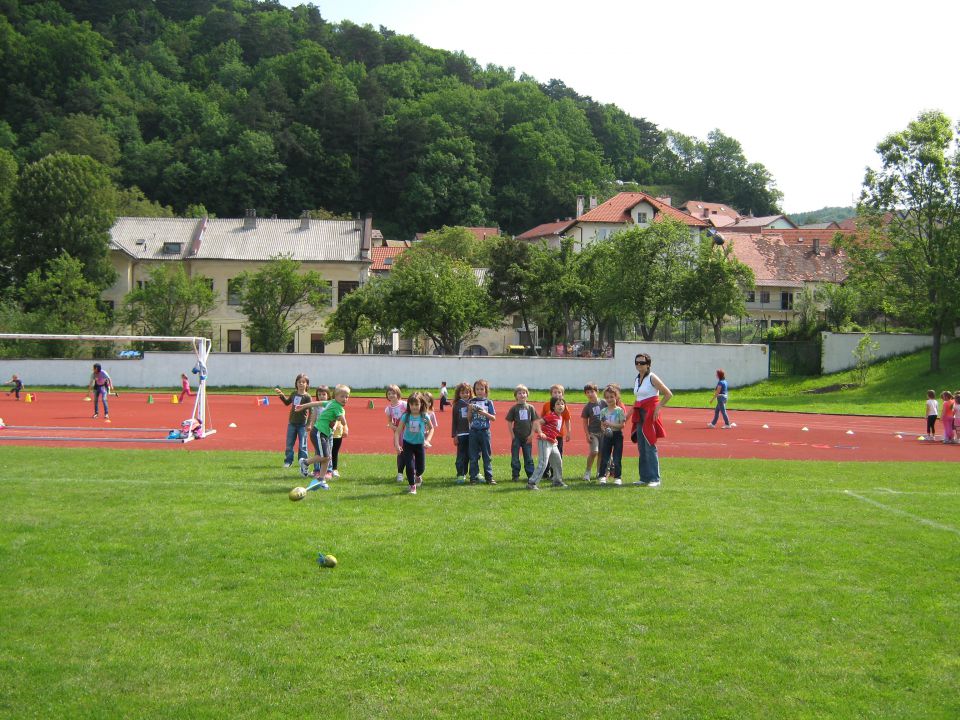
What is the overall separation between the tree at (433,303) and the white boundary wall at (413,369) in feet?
22.7

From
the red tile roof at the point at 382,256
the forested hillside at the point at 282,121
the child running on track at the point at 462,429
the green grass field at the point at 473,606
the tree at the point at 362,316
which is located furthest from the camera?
the forested hillside at the point at 282,121

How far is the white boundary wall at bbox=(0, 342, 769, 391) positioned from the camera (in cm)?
4694

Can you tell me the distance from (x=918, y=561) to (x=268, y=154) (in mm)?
110531

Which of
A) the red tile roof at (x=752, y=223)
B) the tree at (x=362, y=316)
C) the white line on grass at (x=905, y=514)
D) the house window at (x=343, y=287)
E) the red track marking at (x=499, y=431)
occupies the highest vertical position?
the red tile roof at (x=752, y=223)

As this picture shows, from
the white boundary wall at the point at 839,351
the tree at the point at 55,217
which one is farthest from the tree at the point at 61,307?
the white boundary wall at the point at 839,351

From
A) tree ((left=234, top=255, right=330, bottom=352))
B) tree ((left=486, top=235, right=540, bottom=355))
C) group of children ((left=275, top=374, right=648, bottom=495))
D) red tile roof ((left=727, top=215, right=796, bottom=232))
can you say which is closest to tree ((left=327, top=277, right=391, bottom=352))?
tree ((left=234, top=255, right=330, bottom=352))

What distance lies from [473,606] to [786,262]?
82109 mm

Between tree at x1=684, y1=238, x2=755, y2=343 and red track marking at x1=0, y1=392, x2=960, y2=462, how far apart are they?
15.8 meters

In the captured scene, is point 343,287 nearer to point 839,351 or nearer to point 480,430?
point 839,351

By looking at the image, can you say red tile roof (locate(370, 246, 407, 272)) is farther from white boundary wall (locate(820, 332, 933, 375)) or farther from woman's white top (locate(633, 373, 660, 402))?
woman's white top (locate(633, 373, 660, 402))

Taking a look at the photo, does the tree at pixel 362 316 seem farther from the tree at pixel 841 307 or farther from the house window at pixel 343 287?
the tree at pixel 841 307

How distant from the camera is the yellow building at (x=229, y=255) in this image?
68.4 metres

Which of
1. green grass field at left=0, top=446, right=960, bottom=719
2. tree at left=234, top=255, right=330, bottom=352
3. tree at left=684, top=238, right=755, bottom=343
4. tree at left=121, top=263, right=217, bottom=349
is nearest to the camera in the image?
green grass field at left=0, top=446, right=960, bottom=719

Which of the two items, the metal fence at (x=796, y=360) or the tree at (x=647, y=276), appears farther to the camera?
the tree at (x=647, y=276)
